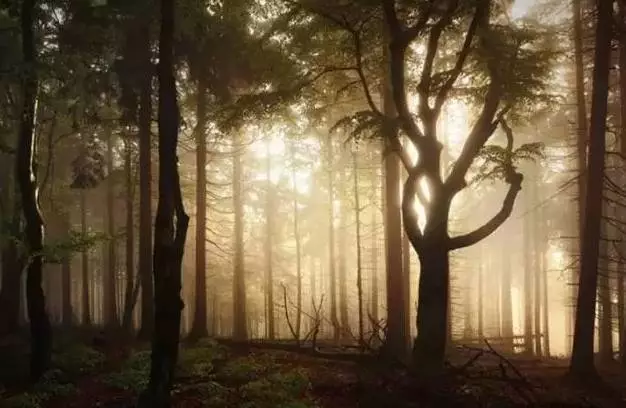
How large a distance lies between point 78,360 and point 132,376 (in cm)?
299

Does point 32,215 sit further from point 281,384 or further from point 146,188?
point 281,384

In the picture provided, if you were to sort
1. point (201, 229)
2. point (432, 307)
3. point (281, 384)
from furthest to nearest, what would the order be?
point (201, 229)
point (432, 307)
point (281, 384)

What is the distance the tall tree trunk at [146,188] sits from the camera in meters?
18.8

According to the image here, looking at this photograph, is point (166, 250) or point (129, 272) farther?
point (129, 272)

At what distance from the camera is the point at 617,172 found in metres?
27.1

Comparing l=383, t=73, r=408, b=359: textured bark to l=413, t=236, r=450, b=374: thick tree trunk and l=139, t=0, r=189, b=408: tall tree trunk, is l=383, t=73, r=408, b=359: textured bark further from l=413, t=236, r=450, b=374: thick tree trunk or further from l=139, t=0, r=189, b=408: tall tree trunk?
l=139, t=0, r=189, b=408: tall tree trunk

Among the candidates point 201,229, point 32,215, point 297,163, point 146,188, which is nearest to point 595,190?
point 297,163

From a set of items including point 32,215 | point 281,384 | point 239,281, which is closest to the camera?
point 281,384

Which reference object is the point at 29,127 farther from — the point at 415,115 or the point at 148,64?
the point at 415,115

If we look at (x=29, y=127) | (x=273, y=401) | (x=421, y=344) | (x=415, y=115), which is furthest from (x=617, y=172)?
(x=29, y=127)

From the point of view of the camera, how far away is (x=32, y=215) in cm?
1344

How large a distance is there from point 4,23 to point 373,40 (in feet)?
45.3

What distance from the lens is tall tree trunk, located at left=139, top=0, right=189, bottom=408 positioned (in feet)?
32.1

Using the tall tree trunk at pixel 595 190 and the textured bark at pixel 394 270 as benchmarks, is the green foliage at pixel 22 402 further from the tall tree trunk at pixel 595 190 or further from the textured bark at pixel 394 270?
the tall tree trunk at pixel 595 190
